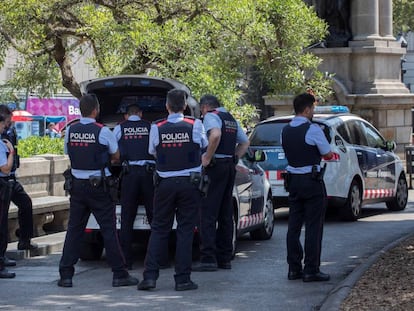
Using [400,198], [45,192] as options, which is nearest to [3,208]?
[45,192]

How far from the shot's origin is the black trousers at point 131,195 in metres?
11.6

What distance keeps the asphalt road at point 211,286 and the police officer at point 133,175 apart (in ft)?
1.81

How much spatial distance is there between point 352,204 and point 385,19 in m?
13.1

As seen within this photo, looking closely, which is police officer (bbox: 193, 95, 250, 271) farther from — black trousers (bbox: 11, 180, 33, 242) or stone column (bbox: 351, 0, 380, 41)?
stone column (bbox: 351, 0, 380, 41)

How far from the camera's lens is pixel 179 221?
10289 mm

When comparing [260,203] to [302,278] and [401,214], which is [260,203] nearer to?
[302,278]

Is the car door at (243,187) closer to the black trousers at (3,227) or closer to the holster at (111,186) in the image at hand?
the holster at (111,186)

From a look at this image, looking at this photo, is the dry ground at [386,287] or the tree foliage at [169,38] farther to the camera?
the tree foliage at [169,38]

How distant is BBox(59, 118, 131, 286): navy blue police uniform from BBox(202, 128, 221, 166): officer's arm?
1.19 metres

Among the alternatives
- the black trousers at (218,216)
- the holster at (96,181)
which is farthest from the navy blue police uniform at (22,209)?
the black trousers at (218,216)

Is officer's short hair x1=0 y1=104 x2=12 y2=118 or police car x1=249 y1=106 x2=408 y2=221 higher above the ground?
officer's short hair x1=0 y1=104 x2=12 y2=118

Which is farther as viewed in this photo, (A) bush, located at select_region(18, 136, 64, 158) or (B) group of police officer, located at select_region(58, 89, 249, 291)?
(A) bush, located at select_region(18, 136, 64, 158)

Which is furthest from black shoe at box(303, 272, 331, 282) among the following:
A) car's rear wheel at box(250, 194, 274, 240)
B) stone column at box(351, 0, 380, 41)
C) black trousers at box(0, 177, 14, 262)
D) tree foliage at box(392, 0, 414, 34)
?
tree foliage at box(392, 0, 414, 34)

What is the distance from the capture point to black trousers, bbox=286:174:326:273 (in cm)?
1073
